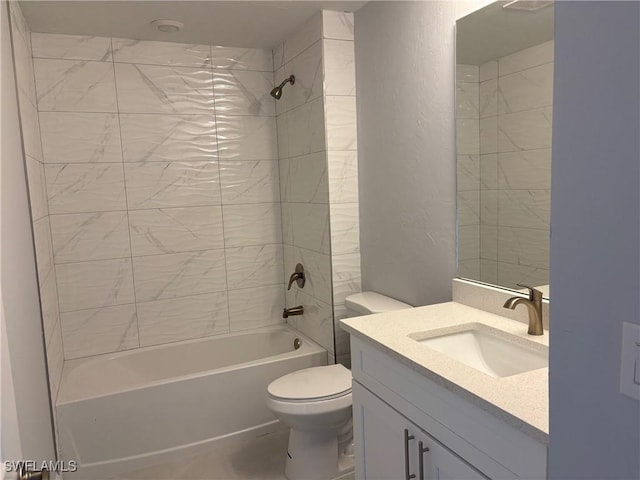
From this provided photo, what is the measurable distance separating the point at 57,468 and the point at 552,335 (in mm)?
2327

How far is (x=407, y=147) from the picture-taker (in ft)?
7.47

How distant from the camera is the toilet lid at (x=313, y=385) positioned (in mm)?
2191

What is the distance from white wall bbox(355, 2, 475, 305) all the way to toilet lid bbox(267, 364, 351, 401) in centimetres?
51

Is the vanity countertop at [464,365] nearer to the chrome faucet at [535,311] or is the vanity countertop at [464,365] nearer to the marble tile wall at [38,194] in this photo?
the chrome faucet at [535,311]

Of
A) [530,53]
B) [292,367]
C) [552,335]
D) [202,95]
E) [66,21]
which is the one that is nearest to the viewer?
[552,335]

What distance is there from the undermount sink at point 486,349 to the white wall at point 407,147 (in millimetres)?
423

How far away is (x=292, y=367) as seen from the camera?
2.79 metres

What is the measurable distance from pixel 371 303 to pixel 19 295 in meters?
1.53

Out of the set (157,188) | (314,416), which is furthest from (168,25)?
(314,416)

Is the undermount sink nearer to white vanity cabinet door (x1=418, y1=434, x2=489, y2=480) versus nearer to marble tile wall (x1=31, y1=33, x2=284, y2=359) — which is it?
white vanity cabinet door (x1=418, y1=434, x2=489, y2=480)

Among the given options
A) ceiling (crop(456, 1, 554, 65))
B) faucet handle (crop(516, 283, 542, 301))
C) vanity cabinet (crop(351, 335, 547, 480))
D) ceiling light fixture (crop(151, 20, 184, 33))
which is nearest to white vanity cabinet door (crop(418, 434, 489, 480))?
vanity cabinet (crop(351, 335, 547, 480))

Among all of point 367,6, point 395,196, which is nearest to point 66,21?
point 367,6

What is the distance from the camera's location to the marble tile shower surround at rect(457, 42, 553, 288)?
5.35 ft

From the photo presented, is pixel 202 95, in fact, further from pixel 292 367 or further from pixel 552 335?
pixel 552 335
